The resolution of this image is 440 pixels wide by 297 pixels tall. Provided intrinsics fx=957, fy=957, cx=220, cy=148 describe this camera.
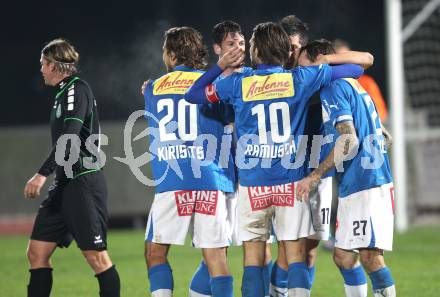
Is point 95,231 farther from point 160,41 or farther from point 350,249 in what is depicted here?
point 160,41

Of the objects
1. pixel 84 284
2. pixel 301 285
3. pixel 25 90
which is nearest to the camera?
pixel 301 285

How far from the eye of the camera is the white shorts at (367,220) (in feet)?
21.1

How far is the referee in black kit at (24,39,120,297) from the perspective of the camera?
6.89m

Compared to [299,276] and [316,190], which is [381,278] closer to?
[299,276]

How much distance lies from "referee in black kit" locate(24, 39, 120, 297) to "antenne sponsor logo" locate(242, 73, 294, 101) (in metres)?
1.35

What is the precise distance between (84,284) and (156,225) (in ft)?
9.79

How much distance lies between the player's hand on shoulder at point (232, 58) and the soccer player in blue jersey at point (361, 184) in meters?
0.52

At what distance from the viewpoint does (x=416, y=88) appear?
17125 millimetres

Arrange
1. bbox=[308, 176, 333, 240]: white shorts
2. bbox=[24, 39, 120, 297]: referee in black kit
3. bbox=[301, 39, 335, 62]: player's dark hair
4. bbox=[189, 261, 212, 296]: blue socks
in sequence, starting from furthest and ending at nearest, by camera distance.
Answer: bbox=[189, 261, 212, 296]: blue socks
bbox=[24, 39, 120, 297]: referee in black kit
bbox=[308, 176, 333, 240]: white shorts
bbox=[301, 39, 335, 62]: player's dark hair

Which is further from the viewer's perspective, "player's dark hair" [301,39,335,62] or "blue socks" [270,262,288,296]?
"blue socks" [270,262,288,296]

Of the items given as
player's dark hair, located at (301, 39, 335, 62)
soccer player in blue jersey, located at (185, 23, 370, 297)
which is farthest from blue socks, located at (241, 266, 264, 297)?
player's dark hair, located at (301, 39, 335, 62)

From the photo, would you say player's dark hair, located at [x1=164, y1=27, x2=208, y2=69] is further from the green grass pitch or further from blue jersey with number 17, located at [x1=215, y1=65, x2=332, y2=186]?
the green grass pitch

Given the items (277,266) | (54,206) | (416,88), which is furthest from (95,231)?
(416,88)

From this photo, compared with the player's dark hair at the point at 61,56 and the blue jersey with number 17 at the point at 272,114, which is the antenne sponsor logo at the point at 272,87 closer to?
the blue jersey with number 17 at the point at 272,114
